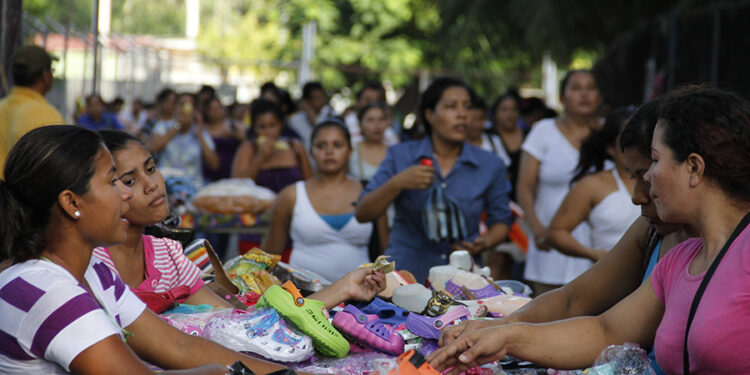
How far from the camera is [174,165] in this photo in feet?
29.6

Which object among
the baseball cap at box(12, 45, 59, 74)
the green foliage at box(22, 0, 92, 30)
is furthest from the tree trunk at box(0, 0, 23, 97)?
the green foliage at box(22, 0, 92, 30)

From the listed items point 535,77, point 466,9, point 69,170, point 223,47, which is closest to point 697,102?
point 69,170

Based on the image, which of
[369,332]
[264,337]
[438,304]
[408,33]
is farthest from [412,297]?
[408,33]

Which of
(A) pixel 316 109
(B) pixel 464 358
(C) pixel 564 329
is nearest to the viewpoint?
(B) pixel 464 358

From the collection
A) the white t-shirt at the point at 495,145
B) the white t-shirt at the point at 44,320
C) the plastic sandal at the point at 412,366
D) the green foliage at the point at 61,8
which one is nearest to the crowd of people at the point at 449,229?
the white t-shirt at the point at 44,320

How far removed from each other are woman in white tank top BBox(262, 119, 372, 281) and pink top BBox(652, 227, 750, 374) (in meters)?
2.91

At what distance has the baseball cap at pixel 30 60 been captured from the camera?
209 inches

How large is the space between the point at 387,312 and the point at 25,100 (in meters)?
3.27

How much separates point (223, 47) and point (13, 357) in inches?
1517

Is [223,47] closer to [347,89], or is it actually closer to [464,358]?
[347,89]

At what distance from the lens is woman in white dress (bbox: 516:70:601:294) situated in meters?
5.77

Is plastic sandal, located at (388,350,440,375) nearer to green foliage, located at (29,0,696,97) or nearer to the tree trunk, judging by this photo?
the tree trunk

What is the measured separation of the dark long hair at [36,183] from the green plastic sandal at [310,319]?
76cm

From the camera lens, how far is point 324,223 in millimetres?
5258
